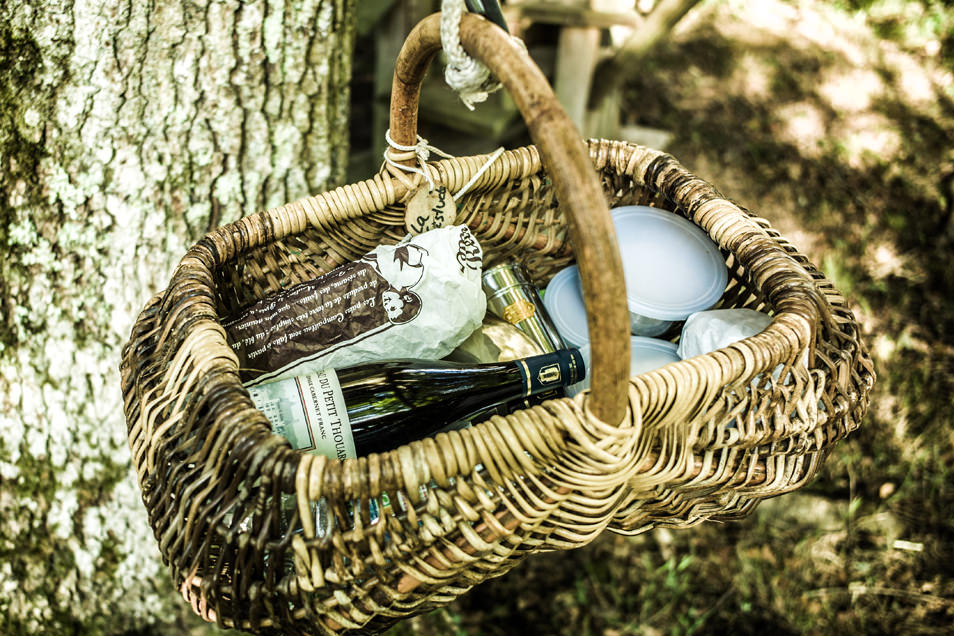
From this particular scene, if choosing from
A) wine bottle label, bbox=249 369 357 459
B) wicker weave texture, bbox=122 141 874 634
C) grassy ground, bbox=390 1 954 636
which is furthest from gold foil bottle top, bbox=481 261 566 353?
grassy ground, bbox=390 1 954 636

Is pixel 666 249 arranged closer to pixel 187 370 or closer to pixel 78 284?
pixel 187 370

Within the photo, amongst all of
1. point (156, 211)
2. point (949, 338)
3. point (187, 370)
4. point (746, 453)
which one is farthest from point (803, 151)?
point (187, 370)

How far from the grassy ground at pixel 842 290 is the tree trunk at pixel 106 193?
0.75 meters

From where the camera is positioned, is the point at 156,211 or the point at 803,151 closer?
the point at 156,211

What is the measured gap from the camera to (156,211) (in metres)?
1.20

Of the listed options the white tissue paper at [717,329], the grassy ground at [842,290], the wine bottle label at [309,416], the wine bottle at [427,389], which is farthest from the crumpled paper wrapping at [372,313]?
the grassy ground at [842,290]

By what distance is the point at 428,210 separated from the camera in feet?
3.35

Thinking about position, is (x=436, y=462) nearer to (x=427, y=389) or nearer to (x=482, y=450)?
(x=482, y=450)

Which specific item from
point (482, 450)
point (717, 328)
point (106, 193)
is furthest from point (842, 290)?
point (106, 193)

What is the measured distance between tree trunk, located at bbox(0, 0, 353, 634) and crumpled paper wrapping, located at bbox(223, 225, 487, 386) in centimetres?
42

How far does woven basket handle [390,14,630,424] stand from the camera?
0.62 meters

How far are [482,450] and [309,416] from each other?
0.25 meters

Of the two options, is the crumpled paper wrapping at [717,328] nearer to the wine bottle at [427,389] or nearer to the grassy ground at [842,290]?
the wine bottle at [427,389]

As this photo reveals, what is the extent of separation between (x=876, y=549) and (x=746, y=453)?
1.23m
